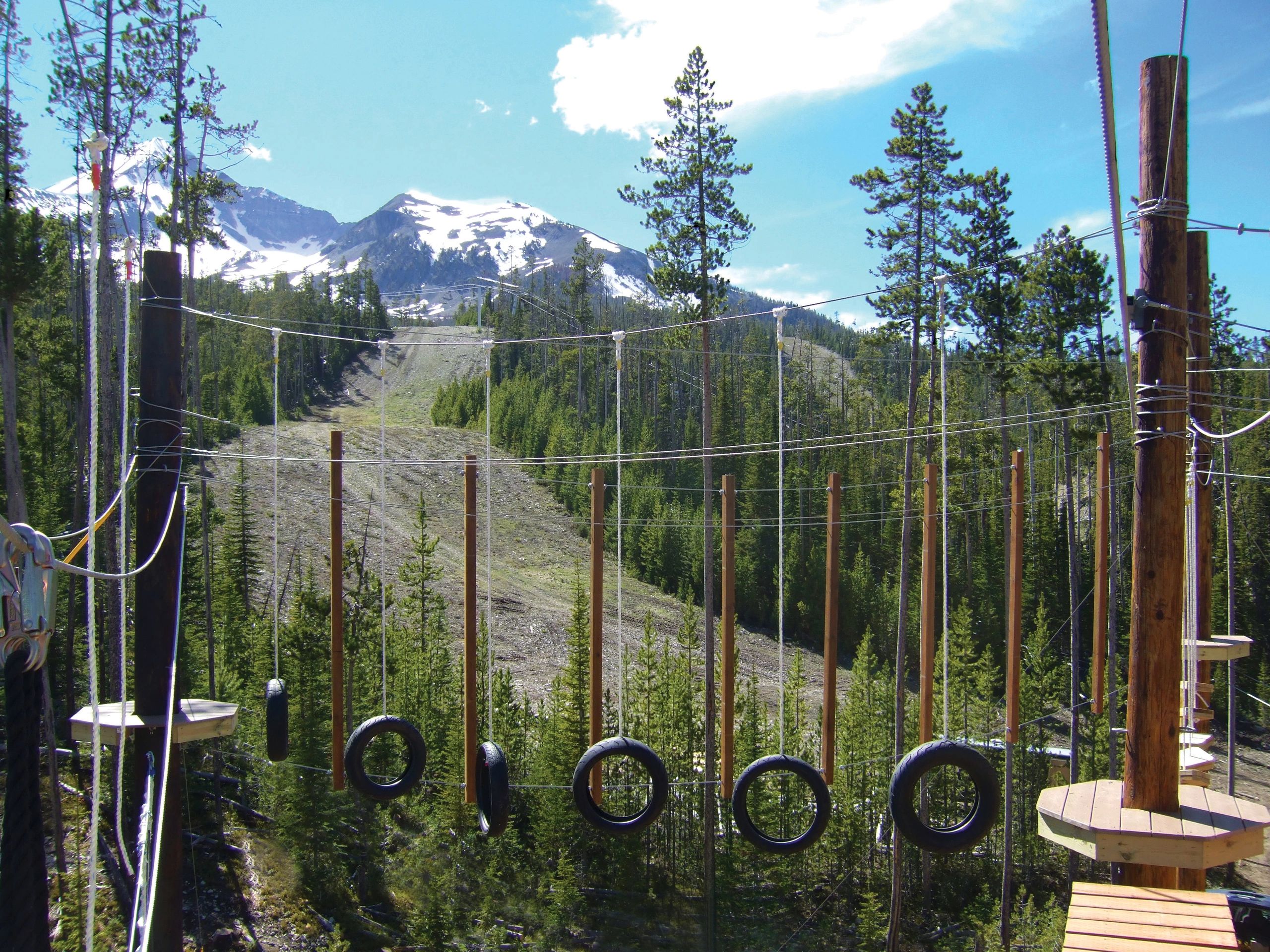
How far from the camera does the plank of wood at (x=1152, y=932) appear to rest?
375cm

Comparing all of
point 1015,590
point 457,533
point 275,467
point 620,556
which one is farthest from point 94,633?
point 457,533

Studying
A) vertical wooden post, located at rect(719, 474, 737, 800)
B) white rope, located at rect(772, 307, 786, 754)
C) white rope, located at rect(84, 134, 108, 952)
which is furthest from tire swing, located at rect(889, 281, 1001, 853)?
white rope, located at rect(84, 134, 108, 952)

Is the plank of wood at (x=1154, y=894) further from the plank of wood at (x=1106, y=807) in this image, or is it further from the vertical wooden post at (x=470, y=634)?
the vertical wooden post at (x=470, y=634)

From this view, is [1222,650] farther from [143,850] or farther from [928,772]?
[143,850]

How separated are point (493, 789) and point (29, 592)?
4860mm

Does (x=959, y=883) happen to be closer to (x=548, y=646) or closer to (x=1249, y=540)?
(x=548, y=646)

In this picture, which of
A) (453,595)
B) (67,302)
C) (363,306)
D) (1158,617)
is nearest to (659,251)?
(1158,617)

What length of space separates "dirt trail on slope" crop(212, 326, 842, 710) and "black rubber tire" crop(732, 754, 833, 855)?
19946 millimetres

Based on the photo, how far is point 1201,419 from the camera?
7008 mm

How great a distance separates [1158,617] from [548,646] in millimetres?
27760

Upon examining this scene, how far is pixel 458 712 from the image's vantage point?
69.1ft

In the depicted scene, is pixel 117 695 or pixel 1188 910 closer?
pixel 1188 910

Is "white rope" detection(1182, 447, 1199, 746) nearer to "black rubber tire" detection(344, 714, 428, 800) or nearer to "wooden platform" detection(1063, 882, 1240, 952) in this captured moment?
"wooden platform" detection(1063, 882, 1240, 952)

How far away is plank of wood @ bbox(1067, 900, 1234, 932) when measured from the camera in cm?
385
